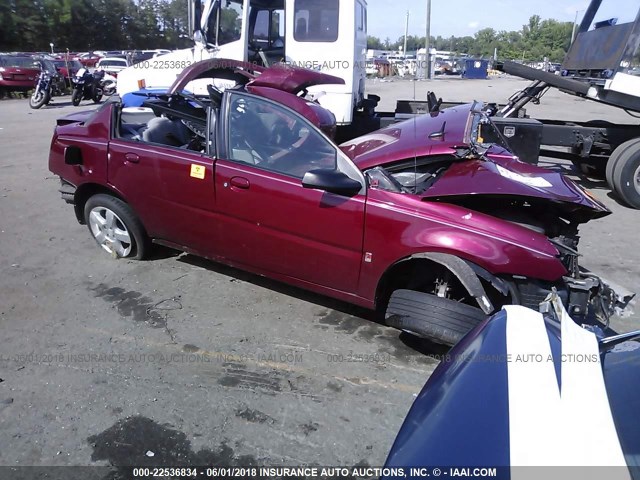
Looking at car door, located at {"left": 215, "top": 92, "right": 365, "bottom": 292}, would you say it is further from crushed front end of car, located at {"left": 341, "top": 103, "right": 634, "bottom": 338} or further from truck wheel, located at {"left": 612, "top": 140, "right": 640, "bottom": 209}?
truck wheel, located at {"left": 612, "top": 140, "right": 640, "bottom": 209}

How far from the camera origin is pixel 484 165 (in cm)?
360

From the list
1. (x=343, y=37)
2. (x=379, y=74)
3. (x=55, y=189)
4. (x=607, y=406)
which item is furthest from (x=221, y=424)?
(x=379, y=74)

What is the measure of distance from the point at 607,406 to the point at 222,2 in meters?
8.40

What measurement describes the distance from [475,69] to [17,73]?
38.4m

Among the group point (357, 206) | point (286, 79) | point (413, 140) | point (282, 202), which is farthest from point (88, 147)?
point (413, 140)

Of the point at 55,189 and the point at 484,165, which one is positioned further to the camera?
the point at 55,189

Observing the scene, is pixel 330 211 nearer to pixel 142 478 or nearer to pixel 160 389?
pixel 160 389

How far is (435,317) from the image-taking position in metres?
3.18

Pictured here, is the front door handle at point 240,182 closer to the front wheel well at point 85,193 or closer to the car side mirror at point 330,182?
the car side mirror at point 330,182

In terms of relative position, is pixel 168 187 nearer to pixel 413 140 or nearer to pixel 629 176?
pixel 413 140

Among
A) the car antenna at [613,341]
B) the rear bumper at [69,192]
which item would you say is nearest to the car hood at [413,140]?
the car antenna at [613,341]

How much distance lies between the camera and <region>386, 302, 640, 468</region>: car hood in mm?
1603

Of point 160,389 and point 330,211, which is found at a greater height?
point 330,211

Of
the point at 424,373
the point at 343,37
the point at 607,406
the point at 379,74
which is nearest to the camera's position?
the point at 607,406
